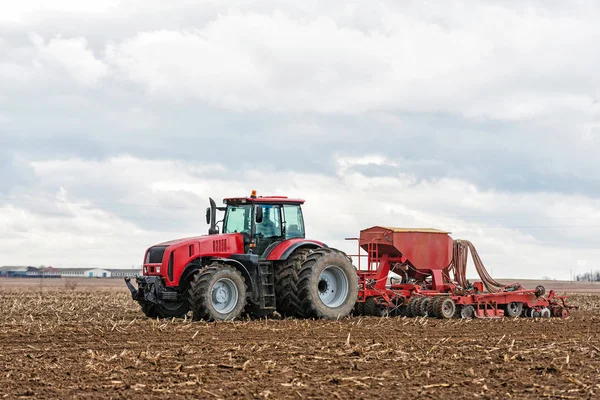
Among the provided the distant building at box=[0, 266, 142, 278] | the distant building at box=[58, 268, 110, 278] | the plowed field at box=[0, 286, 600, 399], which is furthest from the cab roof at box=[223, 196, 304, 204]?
the distant building at box=[58, 268, 110, 278]

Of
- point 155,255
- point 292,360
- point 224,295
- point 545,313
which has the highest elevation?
point 155,255

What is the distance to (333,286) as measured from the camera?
19672 mm

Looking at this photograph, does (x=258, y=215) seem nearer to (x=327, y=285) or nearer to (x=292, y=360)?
(x=327, y=285)

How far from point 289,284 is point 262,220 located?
63.4 inches

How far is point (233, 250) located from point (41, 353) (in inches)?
256

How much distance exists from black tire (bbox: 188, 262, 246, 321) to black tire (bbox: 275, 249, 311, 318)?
3.69 feet

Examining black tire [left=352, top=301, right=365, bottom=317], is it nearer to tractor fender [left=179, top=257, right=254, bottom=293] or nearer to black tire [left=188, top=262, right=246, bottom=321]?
tractor fender [left=179, top=257, right=254, bottom=293]

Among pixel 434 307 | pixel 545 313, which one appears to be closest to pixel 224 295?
pixel 434 307

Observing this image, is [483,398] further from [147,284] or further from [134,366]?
[147,284]

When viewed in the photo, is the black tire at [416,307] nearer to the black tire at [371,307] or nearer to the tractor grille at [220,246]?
the black tire at [371,307]

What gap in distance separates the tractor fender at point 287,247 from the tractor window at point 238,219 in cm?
85

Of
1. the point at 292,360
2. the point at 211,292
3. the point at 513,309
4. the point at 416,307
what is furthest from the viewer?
the point at 513,309

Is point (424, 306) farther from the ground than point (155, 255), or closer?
closer

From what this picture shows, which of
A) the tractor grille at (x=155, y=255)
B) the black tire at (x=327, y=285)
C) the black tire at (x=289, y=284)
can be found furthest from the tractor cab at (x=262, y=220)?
the tractor grille at (x=155, y=255)
